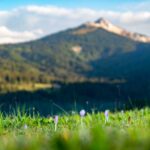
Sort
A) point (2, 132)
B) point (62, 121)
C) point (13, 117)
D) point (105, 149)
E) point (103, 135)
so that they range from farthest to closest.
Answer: point (13, 117) → point (62, 121) → point (2, 132) → point (103, 135) → point (105, 149)

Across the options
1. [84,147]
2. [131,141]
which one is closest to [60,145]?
[84,147]

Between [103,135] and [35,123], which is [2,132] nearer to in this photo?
[35,123]

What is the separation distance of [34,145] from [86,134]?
0.80 ft


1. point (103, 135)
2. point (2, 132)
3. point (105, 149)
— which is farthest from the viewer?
point (2, 132)

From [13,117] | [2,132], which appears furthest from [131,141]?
[13,117]

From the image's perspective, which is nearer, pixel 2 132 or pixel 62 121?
pixel 2 132

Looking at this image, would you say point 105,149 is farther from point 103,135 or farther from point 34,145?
point 34,145

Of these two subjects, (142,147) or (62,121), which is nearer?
(142,147)

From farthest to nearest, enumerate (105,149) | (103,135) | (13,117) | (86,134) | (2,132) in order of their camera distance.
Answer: (13,117) < (2,132) < (86,134) < (103,135) < (105,149)

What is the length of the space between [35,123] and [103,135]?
21.2ft

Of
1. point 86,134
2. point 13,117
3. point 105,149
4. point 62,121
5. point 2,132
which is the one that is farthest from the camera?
point 13,117

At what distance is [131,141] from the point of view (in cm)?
172

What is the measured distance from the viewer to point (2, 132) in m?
6.02

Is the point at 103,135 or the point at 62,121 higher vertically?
the point at 103,135
